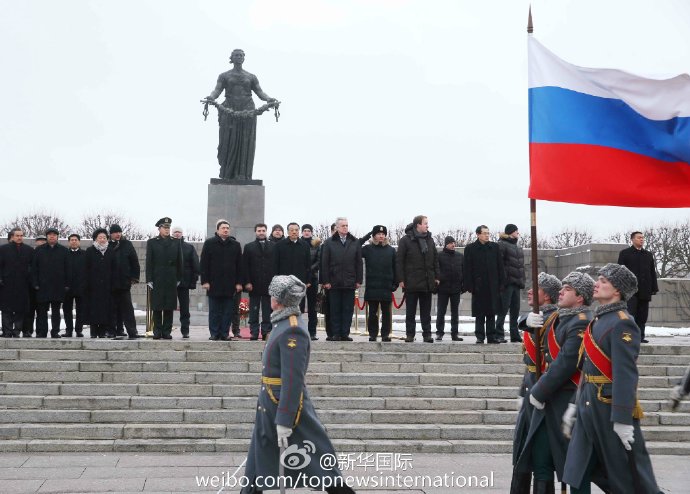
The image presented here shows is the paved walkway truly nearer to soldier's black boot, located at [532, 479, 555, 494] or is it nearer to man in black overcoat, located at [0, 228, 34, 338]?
soldier's black boot, located at [532, 479, 555, 494]

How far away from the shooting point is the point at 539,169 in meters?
6.98

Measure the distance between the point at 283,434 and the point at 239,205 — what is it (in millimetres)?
14214

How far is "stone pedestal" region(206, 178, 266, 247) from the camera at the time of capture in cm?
2027

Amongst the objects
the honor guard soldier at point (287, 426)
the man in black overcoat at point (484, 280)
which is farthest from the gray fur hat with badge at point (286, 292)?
the man in black overcoat at point (484, 280)

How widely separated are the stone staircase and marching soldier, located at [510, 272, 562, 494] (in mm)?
3445

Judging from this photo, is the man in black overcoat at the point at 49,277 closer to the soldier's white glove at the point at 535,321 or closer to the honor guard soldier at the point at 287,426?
the honor guard soldier at the point at 287,426

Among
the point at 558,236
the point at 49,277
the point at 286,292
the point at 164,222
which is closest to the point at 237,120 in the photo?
the point at 164,222

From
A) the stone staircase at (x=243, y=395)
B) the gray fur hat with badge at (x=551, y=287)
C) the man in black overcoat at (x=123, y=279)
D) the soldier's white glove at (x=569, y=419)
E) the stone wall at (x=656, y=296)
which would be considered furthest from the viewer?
the stone wall at (x=656, y=296)

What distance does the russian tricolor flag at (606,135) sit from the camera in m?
6.91

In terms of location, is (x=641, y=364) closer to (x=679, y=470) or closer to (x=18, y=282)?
(x=679, y=470)

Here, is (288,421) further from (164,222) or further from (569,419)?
(164,222)

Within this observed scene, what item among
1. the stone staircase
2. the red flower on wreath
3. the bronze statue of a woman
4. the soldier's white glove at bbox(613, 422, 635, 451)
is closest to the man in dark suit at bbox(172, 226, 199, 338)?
the stone staircase

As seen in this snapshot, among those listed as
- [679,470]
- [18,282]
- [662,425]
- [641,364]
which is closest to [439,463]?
[679,470]

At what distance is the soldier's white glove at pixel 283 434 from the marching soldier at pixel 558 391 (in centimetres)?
173
